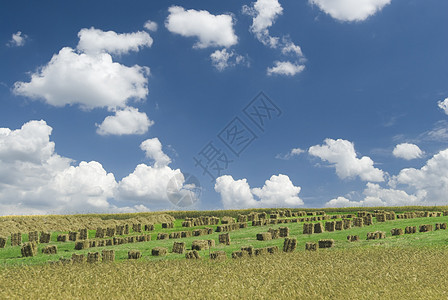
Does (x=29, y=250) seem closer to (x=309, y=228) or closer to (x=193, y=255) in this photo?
(x=193, y=255)

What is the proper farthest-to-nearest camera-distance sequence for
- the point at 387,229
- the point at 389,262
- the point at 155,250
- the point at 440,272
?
the point at 387,229 < the point at 155,250 < the point at 389,262 < the point at 440,272

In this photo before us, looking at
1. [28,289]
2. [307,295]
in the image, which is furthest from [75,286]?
[307,295]

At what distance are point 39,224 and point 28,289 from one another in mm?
40767

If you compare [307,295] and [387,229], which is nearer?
[307,295]

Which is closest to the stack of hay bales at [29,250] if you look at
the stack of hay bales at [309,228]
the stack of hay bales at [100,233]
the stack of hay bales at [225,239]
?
the stack of hay bales at [225,239]

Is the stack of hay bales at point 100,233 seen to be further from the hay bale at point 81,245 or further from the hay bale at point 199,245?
the hay bale at point 199,245

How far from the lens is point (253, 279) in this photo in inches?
640

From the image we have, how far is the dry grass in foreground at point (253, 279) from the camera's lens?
13.6 meters

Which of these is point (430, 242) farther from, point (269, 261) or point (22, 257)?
point (22, 257)

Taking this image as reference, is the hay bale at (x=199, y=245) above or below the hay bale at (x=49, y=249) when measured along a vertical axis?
above

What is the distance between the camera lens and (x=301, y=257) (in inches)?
915

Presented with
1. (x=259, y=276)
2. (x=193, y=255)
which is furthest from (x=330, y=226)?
(x=259, y=276)

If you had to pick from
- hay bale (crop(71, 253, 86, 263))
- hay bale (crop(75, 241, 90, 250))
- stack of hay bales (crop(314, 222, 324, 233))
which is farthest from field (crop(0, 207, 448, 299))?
stack of hay bales (crop(314, 222, 324, 233))

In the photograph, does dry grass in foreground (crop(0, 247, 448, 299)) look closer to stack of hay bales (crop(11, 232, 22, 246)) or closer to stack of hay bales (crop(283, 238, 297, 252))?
stack of hay bales (crop(283, 238, 297, 252))
